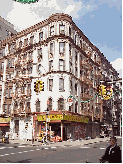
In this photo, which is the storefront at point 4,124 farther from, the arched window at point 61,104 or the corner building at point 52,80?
the arched window at point 61,104

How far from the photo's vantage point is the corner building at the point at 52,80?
37344 millimetres

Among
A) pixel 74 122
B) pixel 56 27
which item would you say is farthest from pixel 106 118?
pixel 56 27

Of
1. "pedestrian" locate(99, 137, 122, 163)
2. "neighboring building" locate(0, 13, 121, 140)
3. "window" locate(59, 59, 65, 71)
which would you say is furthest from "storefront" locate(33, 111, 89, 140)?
"pedestrian" locate(99, 137, 122, 163)

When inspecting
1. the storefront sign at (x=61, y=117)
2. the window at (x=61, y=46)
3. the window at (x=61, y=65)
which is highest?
the window at (x=61, y=46)

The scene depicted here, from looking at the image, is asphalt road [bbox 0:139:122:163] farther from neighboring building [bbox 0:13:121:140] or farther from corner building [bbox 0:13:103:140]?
corner building [bbox 0:13:103:140]

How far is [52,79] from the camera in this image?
125 ft

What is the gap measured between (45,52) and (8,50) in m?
11.8

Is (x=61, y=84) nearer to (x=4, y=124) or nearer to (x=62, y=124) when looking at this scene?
(x=62, y=124)

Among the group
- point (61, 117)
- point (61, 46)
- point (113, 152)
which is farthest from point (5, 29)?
point (113, 152)

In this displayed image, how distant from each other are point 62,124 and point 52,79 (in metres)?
8.05

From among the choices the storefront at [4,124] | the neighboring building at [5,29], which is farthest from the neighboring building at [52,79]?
the neighboring building at [5,29]

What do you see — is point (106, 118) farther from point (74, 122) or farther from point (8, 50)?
point (8, 50)

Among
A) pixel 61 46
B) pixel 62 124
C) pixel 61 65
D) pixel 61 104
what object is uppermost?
pixel 61 46

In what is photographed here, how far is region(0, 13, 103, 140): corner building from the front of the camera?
3734cm
